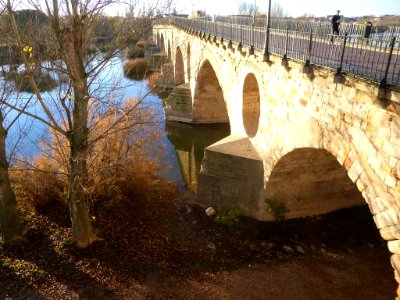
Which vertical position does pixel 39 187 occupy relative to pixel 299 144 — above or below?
below

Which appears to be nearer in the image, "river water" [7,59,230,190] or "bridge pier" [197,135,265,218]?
"bridge pier" [197,135,265,218]

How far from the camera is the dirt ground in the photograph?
7.75 meters

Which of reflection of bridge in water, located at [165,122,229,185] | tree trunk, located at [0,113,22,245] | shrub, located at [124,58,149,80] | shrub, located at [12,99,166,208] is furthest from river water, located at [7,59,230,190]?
tree trunk, located at [0,113,22,245]

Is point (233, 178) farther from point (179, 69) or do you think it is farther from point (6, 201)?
point (179, 69)

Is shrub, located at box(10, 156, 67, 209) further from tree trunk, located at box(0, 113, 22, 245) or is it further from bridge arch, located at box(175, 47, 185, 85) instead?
bridge arch, located at box(175, 47, 185, 85)

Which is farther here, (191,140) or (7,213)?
(191,140)

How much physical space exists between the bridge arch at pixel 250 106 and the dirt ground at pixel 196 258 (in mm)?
2859

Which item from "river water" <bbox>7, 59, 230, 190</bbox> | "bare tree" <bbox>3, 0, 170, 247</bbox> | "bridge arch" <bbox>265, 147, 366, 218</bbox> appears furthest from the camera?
"river water" <bbox>7, 59, 230, 190</bbox>

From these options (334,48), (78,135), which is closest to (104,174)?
(78,135)

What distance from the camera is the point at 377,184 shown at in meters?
4.79

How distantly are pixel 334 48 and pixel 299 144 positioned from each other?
2.00 metres

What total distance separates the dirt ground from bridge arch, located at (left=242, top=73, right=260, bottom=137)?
9.38 ft

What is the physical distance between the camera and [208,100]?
20000 mm

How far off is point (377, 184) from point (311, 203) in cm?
603
